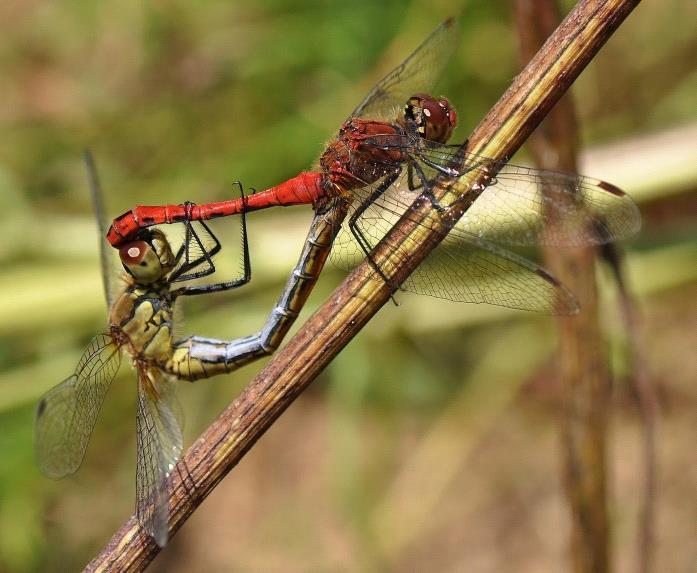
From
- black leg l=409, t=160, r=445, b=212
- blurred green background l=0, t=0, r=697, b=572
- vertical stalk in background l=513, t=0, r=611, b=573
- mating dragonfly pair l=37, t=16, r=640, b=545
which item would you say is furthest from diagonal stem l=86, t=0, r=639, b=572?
blurred green background l=0, t=0, r=697, b=572

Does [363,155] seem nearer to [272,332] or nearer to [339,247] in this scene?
[339,247]

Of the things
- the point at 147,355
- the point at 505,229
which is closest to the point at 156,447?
the point at 147,355

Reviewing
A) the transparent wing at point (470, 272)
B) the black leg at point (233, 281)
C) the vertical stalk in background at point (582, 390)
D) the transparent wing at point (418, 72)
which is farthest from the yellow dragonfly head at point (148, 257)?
the vertical stalk in background at point (582, 390)

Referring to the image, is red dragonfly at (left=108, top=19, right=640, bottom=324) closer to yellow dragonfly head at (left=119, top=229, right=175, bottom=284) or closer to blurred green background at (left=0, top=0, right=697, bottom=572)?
yellow dragonfly head at (left=119, top=229, right=175, bottom=284)

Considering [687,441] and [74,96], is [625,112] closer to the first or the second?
[687,441]

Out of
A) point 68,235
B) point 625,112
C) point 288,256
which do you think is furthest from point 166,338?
point 625,112

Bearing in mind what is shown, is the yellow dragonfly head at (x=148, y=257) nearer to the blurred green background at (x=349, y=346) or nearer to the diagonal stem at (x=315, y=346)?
the diagonal stem at (x=315, y=346)
